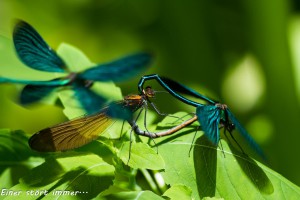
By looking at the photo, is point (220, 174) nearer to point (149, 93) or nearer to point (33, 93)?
point (149, 93)

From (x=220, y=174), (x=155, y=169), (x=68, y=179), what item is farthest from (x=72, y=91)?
(x=220, y=174)

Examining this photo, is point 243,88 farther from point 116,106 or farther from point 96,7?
point 116,106

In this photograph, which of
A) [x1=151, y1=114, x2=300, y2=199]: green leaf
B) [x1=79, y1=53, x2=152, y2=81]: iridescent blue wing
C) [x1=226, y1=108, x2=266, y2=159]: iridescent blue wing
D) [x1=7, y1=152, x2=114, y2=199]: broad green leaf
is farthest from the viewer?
[x1=226, y1=108, x2=266, y2=159]: iridescent blue wing

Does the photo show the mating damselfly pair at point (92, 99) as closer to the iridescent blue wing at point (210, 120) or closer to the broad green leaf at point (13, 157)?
the iridescent blue wing at point (210, 120)

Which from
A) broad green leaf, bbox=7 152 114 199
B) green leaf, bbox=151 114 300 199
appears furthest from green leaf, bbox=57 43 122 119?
green leaf, bbox=151 114 300 199

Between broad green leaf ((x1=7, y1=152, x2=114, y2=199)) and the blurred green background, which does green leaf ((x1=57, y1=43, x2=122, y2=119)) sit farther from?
the blurred green background

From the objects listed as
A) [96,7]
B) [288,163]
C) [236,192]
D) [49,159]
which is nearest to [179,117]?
[236,192]
